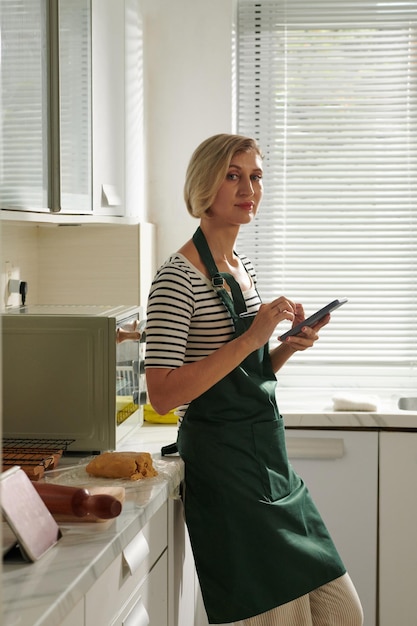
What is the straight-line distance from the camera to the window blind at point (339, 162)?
10.0ft

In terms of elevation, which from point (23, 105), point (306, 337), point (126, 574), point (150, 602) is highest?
point (23, 105)

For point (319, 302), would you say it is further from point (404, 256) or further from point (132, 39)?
point (132, 39)

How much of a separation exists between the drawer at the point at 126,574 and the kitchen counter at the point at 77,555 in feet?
0.15

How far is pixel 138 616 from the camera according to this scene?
5.23 ft

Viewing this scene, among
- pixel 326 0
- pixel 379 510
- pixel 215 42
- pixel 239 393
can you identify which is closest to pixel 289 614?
pixel 239 393

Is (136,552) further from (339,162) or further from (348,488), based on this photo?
(339,162)

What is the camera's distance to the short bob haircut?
1.93 m

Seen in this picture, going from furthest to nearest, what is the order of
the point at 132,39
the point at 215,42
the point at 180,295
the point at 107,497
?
the point at 215,42, the point at 132,39, the point at 180,295, the point at 107,497

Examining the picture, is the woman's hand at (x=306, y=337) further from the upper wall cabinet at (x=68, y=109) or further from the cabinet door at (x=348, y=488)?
the cabinet door at (x=348, y=488)

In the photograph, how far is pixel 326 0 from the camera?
9.95 ft

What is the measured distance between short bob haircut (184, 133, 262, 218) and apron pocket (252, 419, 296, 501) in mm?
506

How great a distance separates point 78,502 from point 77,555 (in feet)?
0.42

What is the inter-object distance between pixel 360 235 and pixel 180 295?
4.80ft

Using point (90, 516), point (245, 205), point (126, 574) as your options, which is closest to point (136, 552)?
point (126, 574)
